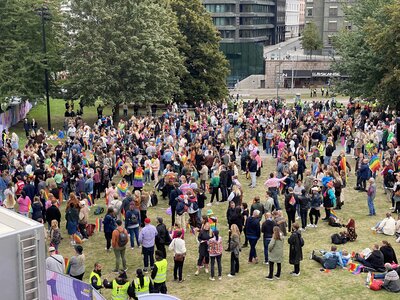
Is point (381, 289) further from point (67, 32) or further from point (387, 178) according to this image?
point (67, 32)

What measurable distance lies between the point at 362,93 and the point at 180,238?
93.4ft

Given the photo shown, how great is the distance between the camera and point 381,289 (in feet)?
44.5

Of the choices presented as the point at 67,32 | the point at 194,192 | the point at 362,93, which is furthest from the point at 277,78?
the point at 194,192

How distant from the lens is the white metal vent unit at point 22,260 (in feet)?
22.6

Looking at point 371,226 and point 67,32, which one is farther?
point 67,32

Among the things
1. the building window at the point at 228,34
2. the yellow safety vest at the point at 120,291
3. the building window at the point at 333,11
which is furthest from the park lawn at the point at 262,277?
the building window at the point at 228,34

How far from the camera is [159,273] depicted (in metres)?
12.4

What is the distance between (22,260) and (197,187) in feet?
37.6

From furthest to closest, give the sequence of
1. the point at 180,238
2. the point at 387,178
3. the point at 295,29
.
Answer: the point at 295,29 → the point at 387,178 → the point at 180,238

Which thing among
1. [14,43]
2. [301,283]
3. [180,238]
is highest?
[14,43]

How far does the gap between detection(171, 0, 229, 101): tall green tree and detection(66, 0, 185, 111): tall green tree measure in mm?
8862

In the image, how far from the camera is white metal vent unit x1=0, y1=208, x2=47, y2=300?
690cm

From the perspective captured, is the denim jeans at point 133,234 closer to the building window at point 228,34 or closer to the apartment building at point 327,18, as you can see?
the apartment building at point 327,18

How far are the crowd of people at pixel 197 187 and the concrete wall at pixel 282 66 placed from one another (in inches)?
1820
